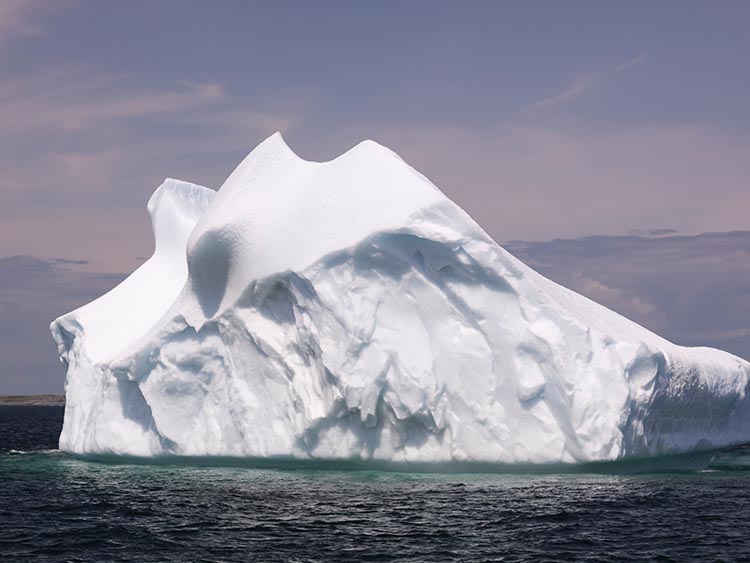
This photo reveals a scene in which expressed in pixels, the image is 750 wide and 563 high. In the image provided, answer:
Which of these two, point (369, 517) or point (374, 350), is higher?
point (374, 350)

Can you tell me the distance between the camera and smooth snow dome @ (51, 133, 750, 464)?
22.5 m

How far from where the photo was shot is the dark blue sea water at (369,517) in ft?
48.4

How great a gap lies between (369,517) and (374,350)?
6.44 meters

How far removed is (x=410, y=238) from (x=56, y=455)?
17.6 meters

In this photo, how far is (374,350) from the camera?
2280 cm

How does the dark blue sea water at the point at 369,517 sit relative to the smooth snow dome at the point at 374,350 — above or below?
below

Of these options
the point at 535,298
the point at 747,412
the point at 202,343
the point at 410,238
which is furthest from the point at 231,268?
the point at 747,412

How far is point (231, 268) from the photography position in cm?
2511

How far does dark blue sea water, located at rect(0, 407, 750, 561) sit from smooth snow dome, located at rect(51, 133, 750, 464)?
3.69ft

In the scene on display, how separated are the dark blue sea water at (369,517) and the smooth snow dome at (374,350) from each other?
1124 mm

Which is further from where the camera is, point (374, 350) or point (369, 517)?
point (374, 350)

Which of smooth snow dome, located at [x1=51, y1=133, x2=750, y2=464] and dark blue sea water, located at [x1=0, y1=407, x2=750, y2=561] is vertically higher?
smooth snow dome, located at [x1=51, y1=133, x2=750, y2=464]

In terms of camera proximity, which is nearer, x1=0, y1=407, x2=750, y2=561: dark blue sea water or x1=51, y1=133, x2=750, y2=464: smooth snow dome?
x1=0, y1=407, x2=750, y2=561: dark blue sea water

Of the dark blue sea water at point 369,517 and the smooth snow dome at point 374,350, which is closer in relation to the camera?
the dark blue sea water at point 369,517
